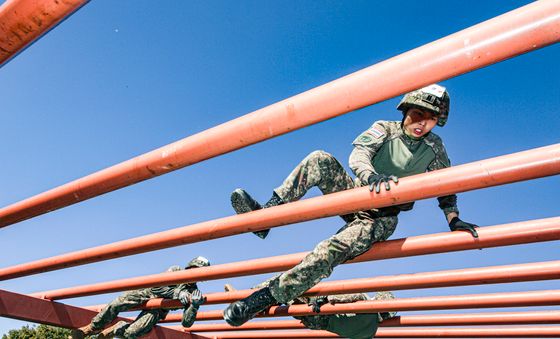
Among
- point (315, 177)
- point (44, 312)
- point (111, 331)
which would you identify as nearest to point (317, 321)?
point (315, 177)

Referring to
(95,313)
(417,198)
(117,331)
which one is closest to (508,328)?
(417,198)

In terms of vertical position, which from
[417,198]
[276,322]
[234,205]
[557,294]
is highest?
[234,205]

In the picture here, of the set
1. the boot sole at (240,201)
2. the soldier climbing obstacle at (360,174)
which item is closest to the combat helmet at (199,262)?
the soldier climbing obstacle at (360,174)

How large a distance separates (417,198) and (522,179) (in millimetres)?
492

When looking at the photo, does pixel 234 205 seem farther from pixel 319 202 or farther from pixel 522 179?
pixel 522 179

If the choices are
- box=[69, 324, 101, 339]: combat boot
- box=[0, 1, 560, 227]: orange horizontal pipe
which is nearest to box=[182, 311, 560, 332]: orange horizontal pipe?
box=[69, 324, 101, 339]: combat boot

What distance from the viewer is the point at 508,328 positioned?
195 inches

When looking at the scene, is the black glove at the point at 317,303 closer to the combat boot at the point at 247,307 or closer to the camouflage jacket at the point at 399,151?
the combat boot at the point at 247,307

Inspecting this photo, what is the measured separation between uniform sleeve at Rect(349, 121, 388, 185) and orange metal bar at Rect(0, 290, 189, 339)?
471 cm

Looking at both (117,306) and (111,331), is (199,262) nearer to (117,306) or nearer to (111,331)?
(117,306)

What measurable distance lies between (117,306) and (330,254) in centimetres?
399

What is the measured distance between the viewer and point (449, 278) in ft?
11.9

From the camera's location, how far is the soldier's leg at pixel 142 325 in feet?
20.7

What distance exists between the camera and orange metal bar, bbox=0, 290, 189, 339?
5598 millimetres
